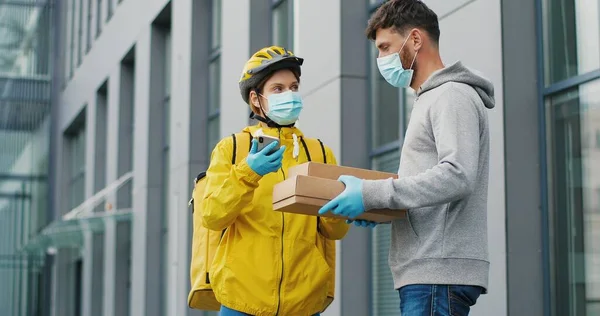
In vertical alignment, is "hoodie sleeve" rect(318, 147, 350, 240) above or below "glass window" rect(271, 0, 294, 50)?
below

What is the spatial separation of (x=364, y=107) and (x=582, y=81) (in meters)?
3.37

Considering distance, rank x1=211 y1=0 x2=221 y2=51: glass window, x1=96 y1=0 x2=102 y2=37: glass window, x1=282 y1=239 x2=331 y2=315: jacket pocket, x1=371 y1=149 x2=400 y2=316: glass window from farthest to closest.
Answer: x1=96 y1=0 x2=102 y2=37: glass window, x1=211 y1=0 x2=221 y2=51: glass window, x1=371 y1=149 x2=400 y2=316: glass window, x1=282 y1=239 x2=331 y2=315: jacket pocket

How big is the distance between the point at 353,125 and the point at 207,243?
456 cm

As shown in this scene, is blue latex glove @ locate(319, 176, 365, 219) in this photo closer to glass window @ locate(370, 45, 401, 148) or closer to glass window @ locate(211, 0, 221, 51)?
glass window @ locate(370, 45, 401, 148)

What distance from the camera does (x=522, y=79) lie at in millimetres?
6574

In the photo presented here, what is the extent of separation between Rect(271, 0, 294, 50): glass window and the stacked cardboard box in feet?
23.7

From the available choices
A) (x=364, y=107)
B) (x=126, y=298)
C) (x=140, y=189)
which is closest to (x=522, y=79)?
(x=364, y=107)

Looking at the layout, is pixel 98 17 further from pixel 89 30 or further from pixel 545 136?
pixel 545 136

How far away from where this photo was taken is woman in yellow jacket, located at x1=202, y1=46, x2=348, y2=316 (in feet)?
15.6

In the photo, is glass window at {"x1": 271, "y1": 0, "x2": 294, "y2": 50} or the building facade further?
glass window at {"x1": 271, "y1": 0, "x2": 294, "y2": 50}

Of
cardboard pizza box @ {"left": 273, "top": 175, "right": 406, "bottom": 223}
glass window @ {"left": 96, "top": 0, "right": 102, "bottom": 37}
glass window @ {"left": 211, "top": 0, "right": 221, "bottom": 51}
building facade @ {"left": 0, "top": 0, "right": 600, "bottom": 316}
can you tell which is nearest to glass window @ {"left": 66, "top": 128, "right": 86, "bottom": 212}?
glass window @ {"left": 96, "top": 0, "right": 102, "bottom": 37}

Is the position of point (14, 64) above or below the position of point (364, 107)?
above

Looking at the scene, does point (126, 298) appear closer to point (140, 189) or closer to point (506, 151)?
point (140, 189)

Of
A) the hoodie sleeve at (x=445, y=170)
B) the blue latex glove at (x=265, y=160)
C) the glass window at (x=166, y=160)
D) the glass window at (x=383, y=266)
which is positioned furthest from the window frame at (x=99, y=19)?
the hoodie sleeve at (x=445, y=170)
